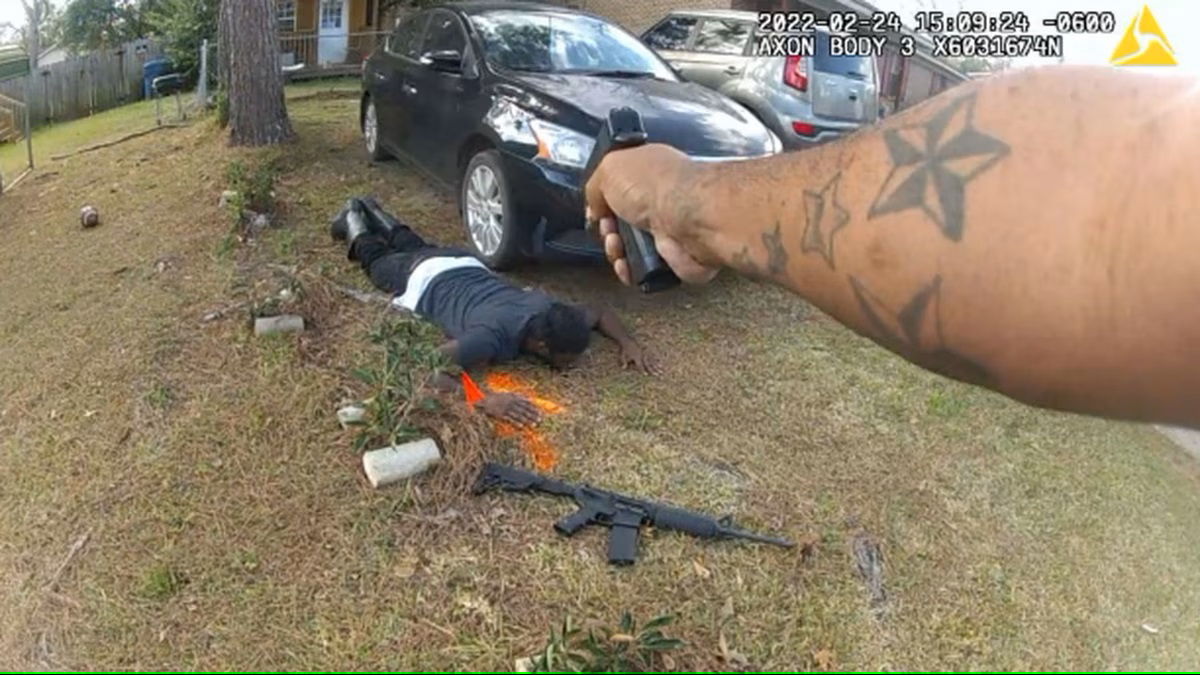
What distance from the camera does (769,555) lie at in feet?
10.1

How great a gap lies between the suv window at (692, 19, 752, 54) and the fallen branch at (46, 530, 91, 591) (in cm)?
830

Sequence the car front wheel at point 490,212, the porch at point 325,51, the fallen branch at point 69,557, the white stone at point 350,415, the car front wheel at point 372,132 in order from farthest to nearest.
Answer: the porch at point 325,51
the car front wheel at point 372,132
the car front wheel at point 490,212
the white stone at point 350,415
the fallen branch at point 69,557

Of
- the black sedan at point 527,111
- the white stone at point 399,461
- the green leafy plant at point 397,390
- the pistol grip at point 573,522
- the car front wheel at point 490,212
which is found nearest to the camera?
the pistol grip at point 573,522

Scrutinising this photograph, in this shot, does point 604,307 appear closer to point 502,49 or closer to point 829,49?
point 502,49

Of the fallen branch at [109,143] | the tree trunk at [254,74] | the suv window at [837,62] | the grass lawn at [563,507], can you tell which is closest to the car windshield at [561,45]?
the grass lawn at [563,507]

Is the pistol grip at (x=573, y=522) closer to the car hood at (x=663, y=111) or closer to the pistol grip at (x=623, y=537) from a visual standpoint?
the pistol grip at (x=623, y=537)

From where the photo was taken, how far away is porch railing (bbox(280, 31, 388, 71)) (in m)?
17.6

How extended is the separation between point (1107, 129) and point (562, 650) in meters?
2.03

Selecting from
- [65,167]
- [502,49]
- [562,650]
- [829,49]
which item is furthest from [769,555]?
[65,167]

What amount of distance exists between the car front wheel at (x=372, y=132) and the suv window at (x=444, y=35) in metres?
1.19

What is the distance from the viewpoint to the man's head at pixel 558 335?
397 cm

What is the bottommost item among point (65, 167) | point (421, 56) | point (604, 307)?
point (65, 167)

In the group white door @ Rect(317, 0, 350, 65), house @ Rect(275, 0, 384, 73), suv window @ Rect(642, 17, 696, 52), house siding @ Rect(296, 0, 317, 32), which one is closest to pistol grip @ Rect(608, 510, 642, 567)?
suv window @ Rect(642, 17, 696, 52)

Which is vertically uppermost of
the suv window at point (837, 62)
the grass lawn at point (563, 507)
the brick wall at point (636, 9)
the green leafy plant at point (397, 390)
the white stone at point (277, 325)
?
the brick wall at point (636, 9)
